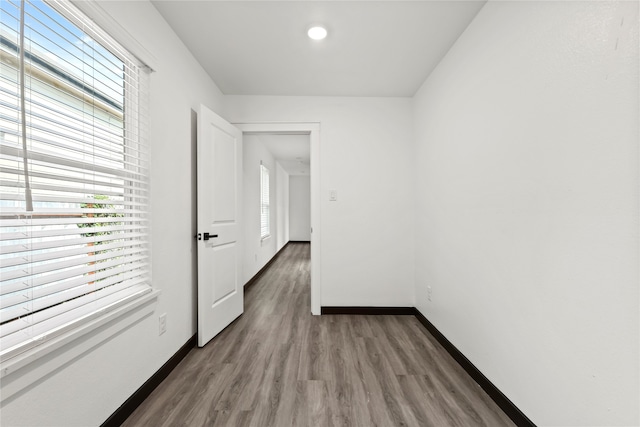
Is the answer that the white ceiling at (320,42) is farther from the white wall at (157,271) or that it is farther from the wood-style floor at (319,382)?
the wood-style floor at (319,382)

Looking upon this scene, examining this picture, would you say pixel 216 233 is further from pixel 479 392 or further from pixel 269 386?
pixel 479 392

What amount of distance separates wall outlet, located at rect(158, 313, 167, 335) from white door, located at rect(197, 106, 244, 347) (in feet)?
1.21

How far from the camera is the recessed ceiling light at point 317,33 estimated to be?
72.2 inches

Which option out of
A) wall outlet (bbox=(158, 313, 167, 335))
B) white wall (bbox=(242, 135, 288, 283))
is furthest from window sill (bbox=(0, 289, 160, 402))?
white wall (bbox=(242, 135, 288, 283))

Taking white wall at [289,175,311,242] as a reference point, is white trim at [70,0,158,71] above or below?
above

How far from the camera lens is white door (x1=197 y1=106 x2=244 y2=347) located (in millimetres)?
2191

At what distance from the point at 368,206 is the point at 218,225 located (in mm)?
1578

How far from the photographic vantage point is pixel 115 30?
1.35m

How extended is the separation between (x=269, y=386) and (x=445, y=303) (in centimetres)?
151

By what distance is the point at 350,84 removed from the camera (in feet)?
8.62

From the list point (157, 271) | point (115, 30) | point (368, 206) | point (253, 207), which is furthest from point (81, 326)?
point (253, 207)

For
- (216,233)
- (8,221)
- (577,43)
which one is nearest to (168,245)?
(216,233)

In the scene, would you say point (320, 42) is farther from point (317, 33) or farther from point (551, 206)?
point (551, 206)

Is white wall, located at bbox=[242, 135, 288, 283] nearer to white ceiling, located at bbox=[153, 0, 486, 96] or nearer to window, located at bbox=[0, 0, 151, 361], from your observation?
white ceiling, located at bbox=[153, 0, 486, 96]
